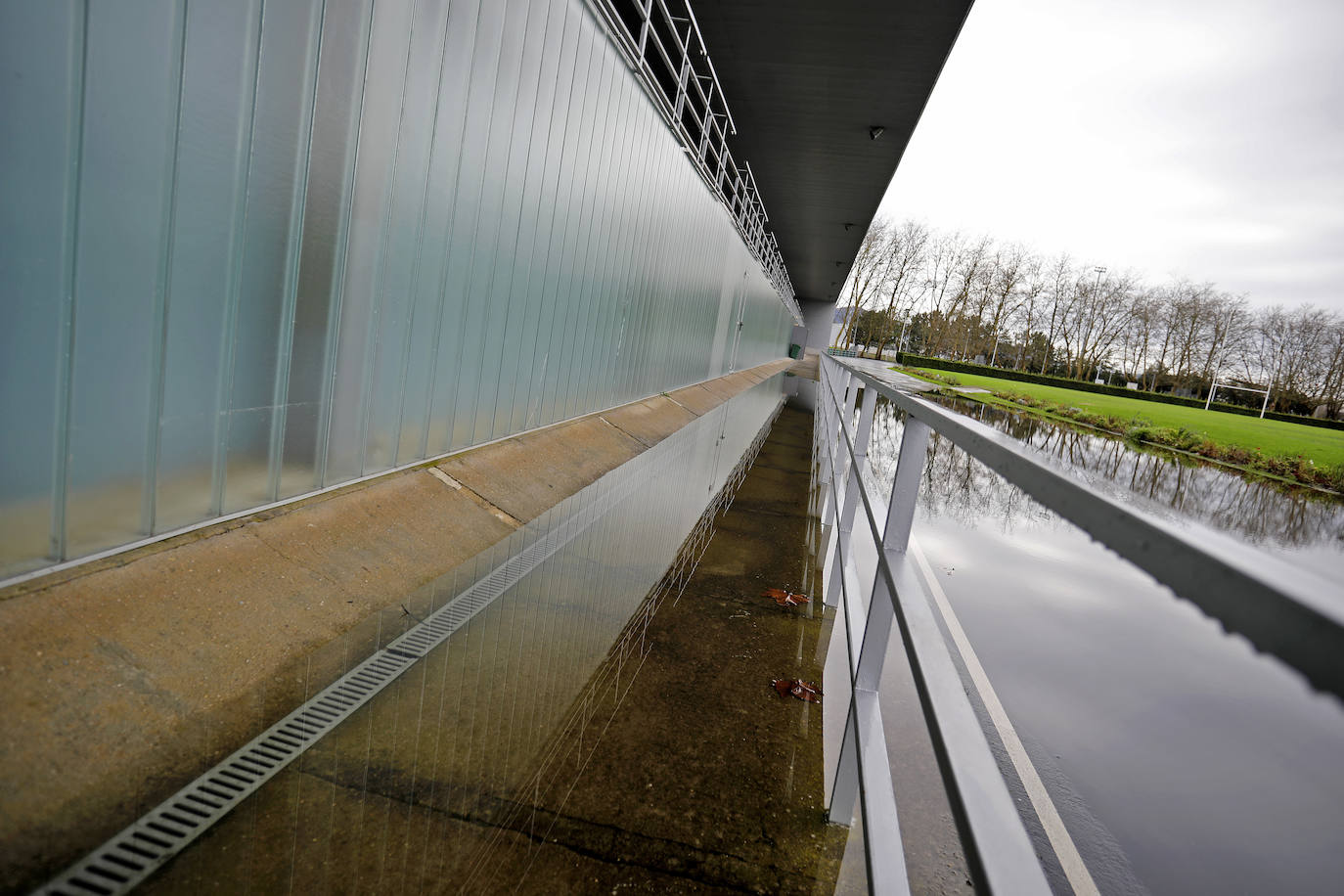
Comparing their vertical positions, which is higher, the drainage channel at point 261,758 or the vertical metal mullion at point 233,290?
the vertical metal mullion at point 233,290

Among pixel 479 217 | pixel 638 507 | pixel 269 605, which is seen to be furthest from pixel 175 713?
pixel 638 507

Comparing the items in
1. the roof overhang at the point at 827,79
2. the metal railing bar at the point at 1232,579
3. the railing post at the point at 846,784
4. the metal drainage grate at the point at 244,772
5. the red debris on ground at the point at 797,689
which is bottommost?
the red debris on ground at the point at 797,689

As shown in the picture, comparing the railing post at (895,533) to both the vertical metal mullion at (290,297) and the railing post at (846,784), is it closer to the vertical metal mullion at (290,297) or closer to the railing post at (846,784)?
the railing post at (846,784)

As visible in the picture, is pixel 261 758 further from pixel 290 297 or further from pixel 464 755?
pixel 290 297

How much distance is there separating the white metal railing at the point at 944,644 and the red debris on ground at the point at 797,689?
0.45 meters

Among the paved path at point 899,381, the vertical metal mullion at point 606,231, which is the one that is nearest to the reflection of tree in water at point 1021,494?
the paved path at point 899,381

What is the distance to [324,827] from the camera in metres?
1.58

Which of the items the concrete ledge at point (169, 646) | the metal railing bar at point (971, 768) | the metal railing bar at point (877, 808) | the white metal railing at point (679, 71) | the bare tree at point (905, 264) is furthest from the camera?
the bare tree at point (905, 264)

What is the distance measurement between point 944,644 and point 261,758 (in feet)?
5.26

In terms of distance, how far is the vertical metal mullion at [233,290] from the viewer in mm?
2283

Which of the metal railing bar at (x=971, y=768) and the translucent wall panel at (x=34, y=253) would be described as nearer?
the metal railing bar at (x=971, y=768)

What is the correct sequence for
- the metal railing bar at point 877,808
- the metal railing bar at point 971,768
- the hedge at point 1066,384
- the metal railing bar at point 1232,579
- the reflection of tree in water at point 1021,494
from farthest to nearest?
the hedge at point 1066,384
the reflection of tree in water at point 1021,494
the metal railing bar at point 877,808
the metal railing bar at point 971,768
the metal railing bar at point 1232,579

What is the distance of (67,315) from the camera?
1.87 meters

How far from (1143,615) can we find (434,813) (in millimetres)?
4450
